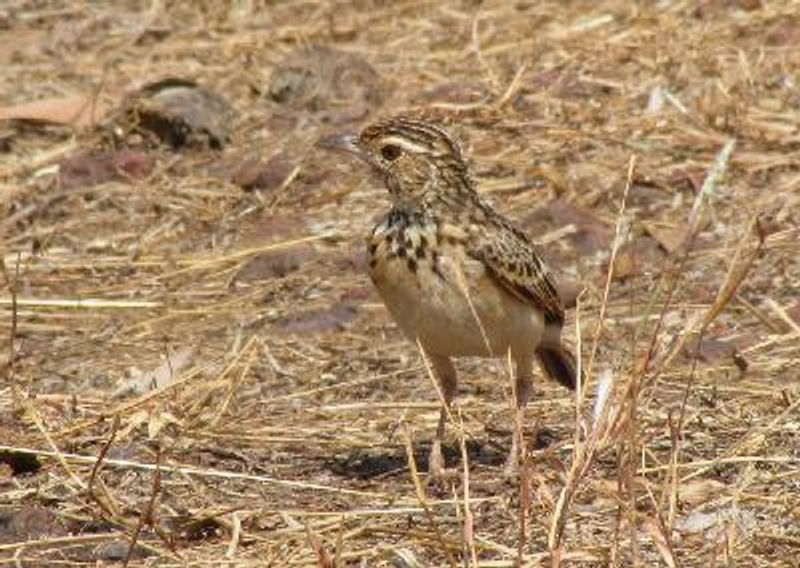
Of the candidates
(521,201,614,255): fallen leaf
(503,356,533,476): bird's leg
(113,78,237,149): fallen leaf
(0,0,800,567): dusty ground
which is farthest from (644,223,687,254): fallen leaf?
(113,78,237,149): fallen leaf

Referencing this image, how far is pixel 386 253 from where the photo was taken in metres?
6.53

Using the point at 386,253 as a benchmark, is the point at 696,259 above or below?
below

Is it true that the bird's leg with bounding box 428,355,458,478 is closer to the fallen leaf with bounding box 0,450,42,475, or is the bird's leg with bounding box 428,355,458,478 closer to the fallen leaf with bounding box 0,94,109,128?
the fallen leaf with bounding box 0,450,42,475

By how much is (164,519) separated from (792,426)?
2.03 metres

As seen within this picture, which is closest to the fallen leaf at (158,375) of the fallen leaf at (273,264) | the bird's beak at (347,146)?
the fallen leaf at (273,264)

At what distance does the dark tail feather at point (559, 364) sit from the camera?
Answer: 7406 millimetres

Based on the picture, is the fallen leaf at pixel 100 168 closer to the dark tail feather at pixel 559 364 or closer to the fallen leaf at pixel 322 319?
the fallen leaf at pixel 322 319

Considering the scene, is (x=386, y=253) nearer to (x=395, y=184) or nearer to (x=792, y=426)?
(x=395, y=184)

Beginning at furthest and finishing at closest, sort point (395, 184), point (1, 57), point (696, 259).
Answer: point (1, 57), point (696, 259), point (395, 184)

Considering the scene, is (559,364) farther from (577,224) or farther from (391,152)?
(577,224)

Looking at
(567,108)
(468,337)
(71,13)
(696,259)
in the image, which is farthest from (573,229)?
(71,13)

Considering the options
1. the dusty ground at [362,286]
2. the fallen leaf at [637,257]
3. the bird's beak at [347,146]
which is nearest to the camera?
the dusty ground at [362,286]

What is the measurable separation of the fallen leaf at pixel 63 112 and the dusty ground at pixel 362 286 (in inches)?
1.0

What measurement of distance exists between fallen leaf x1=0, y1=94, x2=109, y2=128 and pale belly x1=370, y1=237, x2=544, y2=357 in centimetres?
453
